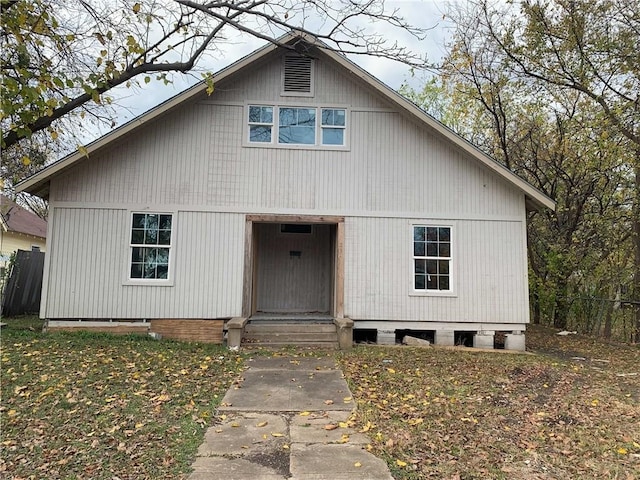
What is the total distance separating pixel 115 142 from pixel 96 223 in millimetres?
1803

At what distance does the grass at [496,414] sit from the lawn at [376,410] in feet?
0.06

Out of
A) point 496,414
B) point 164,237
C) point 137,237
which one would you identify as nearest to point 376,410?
point 496,414

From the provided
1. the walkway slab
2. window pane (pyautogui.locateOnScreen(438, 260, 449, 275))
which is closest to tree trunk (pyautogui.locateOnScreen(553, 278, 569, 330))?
window pane (pyautogui.locateOnScreen(438, 260, 449, 275))

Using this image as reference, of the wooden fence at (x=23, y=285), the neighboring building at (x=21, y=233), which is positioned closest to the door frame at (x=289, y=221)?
the wooden fence at (x=23, y=285)

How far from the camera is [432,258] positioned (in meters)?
9.91

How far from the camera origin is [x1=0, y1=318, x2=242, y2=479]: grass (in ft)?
12.1

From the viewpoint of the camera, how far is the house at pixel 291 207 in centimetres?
935

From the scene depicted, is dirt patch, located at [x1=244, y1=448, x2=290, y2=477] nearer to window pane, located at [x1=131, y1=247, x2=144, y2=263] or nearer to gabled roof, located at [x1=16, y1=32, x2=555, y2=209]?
window pane, located at [x1=131, y1=247, x2=144, y2=263]

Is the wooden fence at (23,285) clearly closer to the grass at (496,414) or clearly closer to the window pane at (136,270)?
the window pane at (136,270)

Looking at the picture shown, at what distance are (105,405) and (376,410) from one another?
Result: 3150mm

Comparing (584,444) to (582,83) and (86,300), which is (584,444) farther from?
(582,83)

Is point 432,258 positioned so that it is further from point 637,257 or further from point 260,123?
point 637,257

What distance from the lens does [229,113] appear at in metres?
9.83

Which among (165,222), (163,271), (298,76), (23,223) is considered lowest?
(163,271)
